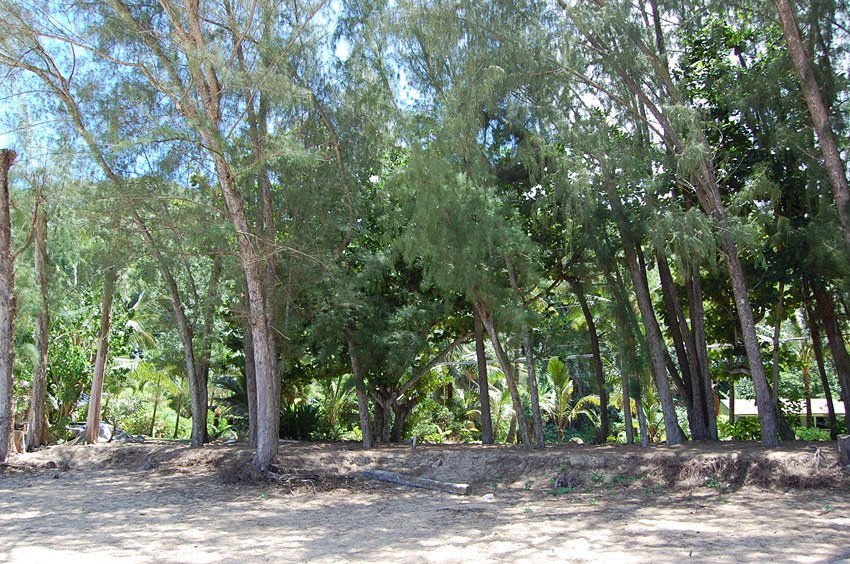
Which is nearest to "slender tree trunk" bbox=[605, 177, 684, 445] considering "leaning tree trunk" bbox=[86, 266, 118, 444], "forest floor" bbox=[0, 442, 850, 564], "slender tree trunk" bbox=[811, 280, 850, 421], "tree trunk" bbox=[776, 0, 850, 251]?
"forest floor" bbox=[0, 442, 850, 564]

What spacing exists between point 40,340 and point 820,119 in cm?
1601

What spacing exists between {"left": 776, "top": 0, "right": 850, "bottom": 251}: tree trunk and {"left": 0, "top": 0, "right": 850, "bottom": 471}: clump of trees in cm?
5

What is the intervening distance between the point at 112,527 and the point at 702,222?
→ 9091 millimetres

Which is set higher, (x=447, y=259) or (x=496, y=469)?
(x=447, y=259)

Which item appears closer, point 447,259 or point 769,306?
point 447,259

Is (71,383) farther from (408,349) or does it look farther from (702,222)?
(702,222)

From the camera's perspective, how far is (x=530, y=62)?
11.6m

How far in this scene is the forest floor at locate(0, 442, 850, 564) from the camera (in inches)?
251

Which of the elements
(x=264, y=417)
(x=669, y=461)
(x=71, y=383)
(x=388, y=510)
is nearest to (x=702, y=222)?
(x=669, y=461)

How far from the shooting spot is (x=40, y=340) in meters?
15.5

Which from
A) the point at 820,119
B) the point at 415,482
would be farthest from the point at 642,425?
the point at 820,119

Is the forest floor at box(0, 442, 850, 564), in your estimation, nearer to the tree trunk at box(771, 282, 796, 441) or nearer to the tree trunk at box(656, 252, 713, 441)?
the tree trunk at box(656, 252, 713, 441)

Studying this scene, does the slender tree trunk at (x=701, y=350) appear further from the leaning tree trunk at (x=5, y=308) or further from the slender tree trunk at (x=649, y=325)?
the leaning tree trunk at (x=5, y=308)

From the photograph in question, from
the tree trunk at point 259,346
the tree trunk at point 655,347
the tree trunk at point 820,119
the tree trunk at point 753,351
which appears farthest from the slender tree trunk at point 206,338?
the tree trunk at point 820,119
